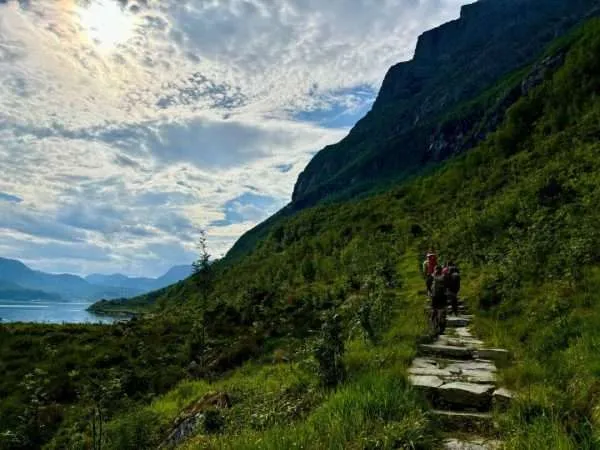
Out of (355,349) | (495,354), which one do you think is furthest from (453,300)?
(495,354)

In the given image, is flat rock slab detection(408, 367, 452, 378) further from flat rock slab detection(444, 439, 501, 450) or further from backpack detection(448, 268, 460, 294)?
backpack detection(448, 268, 460, 294)

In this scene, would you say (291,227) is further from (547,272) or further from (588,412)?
(588,412)

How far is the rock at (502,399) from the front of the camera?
757cm

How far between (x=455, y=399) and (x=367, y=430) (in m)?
2.63

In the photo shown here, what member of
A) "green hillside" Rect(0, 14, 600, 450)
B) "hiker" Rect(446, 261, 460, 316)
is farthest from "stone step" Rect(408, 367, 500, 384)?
"hiker" Rect(446, 261, 460, 316)

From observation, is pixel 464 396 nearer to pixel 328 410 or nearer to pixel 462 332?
pixel 328 410

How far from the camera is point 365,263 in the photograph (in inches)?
1649

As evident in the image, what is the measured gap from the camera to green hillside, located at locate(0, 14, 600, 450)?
6.95 metres

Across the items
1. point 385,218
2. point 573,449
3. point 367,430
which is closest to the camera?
point 573,449

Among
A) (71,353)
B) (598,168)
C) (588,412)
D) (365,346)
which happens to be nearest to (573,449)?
(588,412)

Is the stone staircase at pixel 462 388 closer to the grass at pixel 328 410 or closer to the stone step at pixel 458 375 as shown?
the stone step at pixel 458 375

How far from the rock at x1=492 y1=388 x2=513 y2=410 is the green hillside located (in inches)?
14.8

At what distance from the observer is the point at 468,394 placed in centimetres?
819

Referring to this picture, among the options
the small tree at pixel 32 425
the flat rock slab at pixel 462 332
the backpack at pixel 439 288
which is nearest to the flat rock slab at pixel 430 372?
the flat rock slab at pixel 462 332
